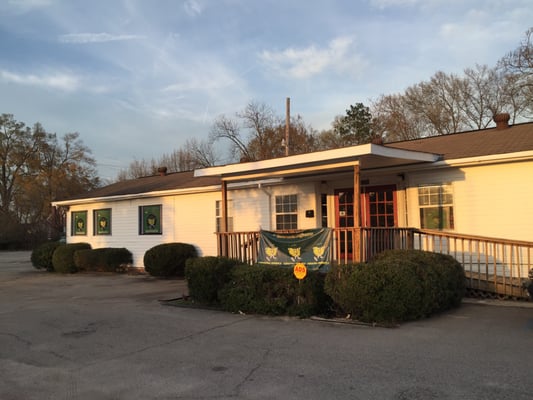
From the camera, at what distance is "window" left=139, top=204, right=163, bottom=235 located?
57.4 feet

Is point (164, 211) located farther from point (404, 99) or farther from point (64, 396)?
point (404, 99)

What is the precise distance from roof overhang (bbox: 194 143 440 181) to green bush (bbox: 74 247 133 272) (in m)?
7.55

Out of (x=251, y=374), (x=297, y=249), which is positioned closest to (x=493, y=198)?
(x=297, y=249)

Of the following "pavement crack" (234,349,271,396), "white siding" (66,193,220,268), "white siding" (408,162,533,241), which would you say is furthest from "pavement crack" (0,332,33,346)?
"white siding" (408,162,533,241)

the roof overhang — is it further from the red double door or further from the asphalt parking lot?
the asphalt parking lot

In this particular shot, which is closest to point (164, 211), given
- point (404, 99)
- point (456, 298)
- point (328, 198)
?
point (328, 198)

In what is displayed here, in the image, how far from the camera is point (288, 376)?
5.12m

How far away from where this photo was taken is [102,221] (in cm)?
1972

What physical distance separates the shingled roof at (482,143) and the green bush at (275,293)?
14.9 ft

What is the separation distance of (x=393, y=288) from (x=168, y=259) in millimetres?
9556

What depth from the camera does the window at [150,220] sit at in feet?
57.4

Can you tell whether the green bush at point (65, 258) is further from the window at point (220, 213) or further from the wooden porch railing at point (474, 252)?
the wooden porch railing at point (474, 252)

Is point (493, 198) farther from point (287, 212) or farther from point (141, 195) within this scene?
point (141, 195)

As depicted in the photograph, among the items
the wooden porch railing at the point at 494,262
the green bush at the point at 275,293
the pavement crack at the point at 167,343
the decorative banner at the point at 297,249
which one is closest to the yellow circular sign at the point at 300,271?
the green bush at the point at 275,293
